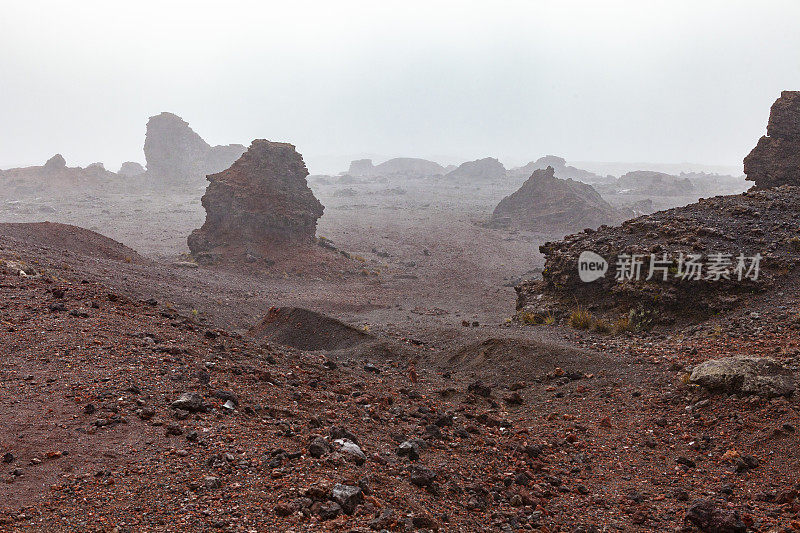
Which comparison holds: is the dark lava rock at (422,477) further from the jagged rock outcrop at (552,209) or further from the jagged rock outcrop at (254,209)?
the jagged rock outcrop at (552,209)

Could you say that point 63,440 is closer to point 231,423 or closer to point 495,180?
point 231,423

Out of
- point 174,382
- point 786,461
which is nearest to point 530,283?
point 786,461

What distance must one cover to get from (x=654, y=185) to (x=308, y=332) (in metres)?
96.8

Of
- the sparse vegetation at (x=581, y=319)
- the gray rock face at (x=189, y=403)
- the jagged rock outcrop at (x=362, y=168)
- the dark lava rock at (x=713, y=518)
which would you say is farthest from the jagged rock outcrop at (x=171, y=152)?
the dark lava rock at (x=713, y=518)

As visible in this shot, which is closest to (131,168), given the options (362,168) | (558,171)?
(362,168)

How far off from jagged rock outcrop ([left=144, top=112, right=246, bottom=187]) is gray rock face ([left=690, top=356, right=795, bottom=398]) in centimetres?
8811

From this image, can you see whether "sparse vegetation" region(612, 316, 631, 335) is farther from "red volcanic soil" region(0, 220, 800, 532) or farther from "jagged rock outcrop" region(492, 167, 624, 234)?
"jagged rock outcrop" region(492, 167, 624, 234)

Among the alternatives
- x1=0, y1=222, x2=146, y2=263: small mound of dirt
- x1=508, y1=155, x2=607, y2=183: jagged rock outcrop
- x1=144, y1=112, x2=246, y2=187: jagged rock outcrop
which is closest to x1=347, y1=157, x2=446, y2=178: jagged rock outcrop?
x1=508, y1=155, x2=607, y2=183: jagged rock outcrop

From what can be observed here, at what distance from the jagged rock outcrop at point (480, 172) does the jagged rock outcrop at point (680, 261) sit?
4216 inches

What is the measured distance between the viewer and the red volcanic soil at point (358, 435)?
376 cm

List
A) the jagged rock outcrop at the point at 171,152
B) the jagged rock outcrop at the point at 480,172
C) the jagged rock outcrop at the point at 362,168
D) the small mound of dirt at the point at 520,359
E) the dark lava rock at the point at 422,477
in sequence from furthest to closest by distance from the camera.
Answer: the jagged rock outcrop at the point at 362,168, the jagged rock outcrop at the point at 480,172, the jagged rock outcrop at the point at 171,152, the small mound of dirt at the point at 520,359, the dark lava rock at the point at 422,477

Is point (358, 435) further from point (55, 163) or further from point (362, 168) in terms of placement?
point (362, 168)

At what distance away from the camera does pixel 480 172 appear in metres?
122

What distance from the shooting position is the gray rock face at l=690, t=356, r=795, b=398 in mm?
6211
